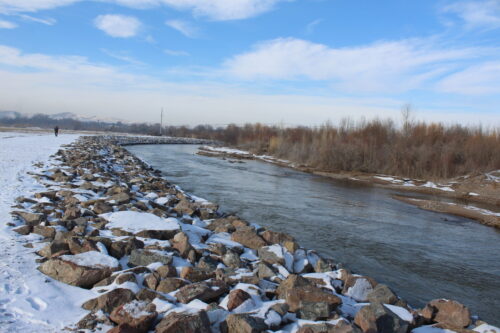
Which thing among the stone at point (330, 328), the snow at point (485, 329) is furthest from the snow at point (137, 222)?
the snow at point (485, 329)

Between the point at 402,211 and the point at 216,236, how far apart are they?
9.62 meters

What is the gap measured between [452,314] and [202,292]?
9.49 feet

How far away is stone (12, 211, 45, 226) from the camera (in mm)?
6144

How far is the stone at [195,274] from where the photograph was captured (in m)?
4.69

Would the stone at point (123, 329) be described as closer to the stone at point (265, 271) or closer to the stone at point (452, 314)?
the stone at point (265, 271)

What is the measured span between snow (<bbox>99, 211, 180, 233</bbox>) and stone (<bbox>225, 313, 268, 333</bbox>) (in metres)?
3.40

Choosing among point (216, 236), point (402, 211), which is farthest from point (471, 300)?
point (402, 211)

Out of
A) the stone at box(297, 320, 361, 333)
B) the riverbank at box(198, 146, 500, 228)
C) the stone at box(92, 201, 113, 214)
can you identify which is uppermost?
the stone at box(92, 201, 113, 214)

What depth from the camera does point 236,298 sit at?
3.98 metres

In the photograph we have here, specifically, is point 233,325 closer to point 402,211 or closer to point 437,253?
point 437,253

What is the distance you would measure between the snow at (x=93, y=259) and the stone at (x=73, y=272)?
0.09 metres

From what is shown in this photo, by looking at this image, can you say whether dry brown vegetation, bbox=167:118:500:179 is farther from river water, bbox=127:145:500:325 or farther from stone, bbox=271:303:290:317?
stone, bbox=271:303:290:317

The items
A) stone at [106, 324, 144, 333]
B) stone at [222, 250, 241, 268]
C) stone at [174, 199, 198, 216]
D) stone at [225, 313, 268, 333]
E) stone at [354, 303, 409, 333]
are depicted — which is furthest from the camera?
stone at [174, 199, 198, 216]

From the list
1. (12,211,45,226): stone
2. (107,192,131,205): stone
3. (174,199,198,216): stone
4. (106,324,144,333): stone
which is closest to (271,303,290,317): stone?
(106,324,144,333): stone
